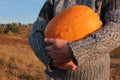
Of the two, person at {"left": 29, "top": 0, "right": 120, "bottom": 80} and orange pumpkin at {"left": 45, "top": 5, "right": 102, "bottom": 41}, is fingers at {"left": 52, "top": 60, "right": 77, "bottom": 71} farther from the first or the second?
orange pumpkin at {"left": 45, "top": 5, "right": 102, "bottom": 41}

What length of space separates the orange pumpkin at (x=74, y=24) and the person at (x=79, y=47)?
0.23 feet

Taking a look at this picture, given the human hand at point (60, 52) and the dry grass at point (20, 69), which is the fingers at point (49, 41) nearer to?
the human hand at point (60, 52)

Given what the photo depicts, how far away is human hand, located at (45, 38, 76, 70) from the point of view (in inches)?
110

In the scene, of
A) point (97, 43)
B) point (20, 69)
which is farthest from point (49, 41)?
point (20, 69)

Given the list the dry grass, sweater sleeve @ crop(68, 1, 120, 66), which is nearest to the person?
sweater sleeve @ crop(68, 1, 120, 66)

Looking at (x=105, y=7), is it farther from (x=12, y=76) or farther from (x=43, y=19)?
(x=12, y=76)

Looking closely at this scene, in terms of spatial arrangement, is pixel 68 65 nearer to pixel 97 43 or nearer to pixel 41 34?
pixel 97 43

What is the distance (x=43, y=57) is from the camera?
125 inches

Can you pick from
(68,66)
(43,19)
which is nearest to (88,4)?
(43,19)

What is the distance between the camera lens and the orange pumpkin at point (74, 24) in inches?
115

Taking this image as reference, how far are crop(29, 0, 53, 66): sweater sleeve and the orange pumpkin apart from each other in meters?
0.18

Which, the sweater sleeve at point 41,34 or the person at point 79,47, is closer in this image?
the person at point 79,47

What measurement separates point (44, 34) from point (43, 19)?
0.22 metres

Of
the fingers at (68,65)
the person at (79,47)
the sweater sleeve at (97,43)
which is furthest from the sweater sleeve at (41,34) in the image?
the sweater sleeve at (97,43)
